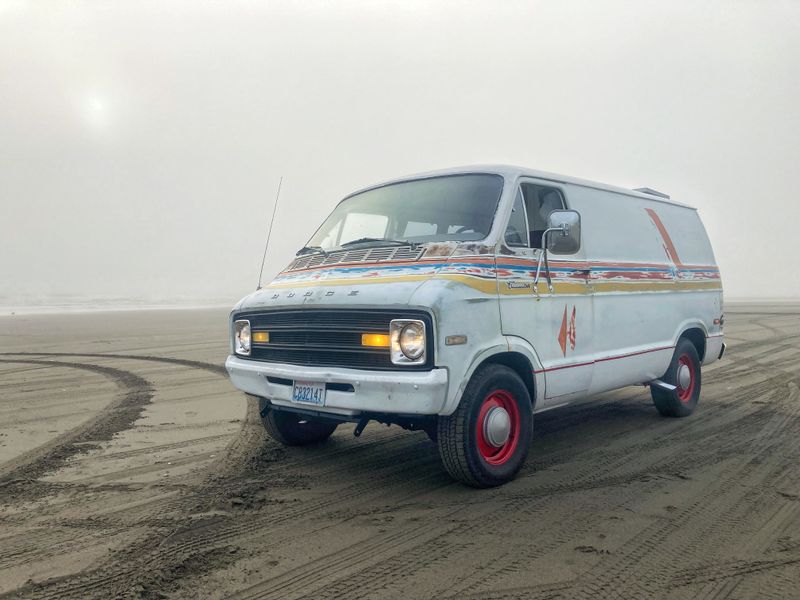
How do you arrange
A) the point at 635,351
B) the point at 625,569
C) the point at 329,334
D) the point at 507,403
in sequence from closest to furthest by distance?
1. the point at 625,569
2. the point at 329,334
3. the point at 507,403
4. the point at 635,351

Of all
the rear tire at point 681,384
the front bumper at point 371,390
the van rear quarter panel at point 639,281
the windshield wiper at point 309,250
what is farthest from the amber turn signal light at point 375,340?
the rear tire at point 681,384

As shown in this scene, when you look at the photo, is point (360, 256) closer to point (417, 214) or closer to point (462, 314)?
point (417, 214)

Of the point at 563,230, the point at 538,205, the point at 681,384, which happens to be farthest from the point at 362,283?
the point at 681,384

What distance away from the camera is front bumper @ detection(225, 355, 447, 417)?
3918mm

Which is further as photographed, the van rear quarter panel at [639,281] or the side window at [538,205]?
the van rear quarter panel at [639,281]

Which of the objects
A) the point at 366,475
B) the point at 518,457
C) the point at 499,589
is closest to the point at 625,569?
the point at 499,589

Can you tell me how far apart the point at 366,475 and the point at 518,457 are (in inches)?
44.3

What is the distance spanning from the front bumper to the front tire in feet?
0.97

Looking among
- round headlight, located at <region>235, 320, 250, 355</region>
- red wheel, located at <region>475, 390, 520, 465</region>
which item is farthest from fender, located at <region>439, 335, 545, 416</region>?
round headlight, located at <region>235, 320, 250, 355</region>

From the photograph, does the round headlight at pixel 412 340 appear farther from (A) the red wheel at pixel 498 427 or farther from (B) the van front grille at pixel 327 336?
(A) the red wheel at pixel 498 427

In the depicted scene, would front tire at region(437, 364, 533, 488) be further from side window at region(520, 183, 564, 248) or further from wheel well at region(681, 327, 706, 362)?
wheel well at region(681, 327, 706, 362)

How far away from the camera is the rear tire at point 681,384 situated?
22.0 ft

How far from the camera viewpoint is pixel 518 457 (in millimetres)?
4621

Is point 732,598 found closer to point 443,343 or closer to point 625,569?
point 625,569
